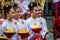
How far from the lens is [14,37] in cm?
168

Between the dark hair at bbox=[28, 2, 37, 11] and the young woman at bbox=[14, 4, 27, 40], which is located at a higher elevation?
the dark hair at bbox=[28, 2, 37, 11]

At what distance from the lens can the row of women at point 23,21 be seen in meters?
1.65

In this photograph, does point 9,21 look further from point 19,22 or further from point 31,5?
point 31,5

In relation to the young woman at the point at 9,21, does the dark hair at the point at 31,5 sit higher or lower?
higher

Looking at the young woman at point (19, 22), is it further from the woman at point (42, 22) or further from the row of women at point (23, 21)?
the woman at point (42, 22)

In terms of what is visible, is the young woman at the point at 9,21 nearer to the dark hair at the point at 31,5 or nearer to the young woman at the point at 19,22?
the young woman at the point at 19,22

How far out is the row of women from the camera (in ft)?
5.43

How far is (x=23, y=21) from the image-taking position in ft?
5.65

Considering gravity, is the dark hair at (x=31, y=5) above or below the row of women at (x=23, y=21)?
above

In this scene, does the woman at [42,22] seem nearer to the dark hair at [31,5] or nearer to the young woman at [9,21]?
the dark hair at [31,5]

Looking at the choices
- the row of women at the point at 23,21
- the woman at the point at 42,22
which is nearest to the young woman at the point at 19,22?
the row of women at the point at 23,21

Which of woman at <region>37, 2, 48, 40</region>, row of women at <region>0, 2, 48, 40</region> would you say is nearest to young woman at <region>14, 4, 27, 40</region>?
row of women at <region>0, 2, 48, 40</region>

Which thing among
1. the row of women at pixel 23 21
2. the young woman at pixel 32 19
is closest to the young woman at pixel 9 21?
the row of women at pixel 23 21

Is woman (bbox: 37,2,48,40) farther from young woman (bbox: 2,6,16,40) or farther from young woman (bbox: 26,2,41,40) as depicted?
young woman (bbox: 2,6,16,40)
